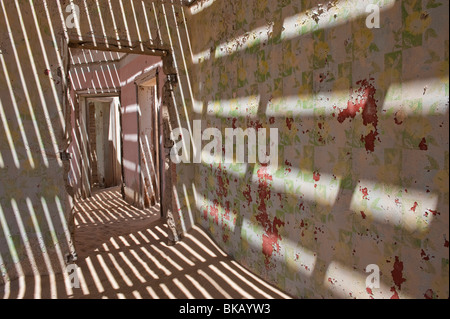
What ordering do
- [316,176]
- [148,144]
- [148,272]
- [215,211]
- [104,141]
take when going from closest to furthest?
[316,176] → [148,272] → [215,211] → [148,144] → [104,141]

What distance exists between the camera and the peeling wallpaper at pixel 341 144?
1.56m

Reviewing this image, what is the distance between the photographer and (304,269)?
93.4 inches

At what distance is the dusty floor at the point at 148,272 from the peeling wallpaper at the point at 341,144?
259 mm

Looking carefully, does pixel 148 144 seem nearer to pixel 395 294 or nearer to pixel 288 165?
pixel 288 165

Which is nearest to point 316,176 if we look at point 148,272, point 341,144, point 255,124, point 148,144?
point 341,144

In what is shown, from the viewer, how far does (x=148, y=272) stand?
315cm

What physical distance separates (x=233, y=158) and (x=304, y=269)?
130 centimetres

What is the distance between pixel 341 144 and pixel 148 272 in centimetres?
223

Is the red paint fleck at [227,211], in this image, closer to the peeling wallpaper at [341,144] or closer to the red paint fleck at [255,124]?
the peeling wallpaper at [341,144]

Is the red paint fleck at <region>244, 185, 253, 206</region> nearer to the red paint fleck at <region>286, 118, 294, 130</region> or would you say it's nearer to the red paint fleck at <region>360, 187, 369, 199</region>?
the red paint fleck at <region>286, 118, 294, 130</region>

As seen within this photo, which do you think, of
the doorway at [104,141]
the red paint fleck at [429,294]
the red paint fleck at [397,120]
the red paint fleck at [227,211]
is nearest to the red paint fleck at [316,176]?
the red paint fleck at [397,120]

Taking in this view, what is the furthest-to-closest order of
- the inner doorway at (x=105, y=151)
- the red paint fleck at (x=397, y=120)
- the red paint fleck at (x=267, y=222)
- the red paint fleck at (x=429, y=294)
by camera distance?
the inner doorway at (x=105, y=151) → the red paint fleck at (x=267, y=222) → the red paint fleck at (x=397, y=120) → the red paint fleck at (x=429, y=294)

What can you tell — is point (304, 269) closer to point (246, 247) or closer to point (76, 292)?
point (246, 247)
